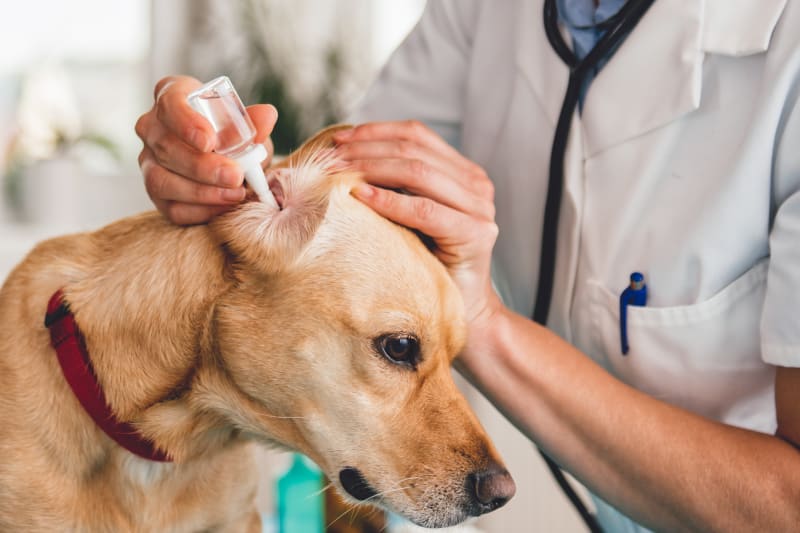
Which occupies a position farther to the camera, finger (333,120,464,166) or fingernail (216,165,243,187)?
finger (333,120,464,166)

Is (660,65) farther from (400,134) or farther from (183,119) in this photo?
(183,119)

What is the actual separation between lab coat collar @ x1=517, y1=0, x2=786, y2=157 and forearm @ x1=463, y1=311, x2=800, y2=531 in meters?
0.28

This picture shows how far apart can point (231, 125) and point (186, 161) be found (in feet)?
0.20

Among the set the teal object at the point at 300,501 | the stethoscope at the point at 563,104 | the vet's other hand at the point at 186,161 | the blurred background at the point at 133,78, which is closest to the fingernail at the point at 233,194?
the vet's other hand at the point at 186,161

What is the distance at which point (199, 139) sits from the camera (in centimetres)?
71

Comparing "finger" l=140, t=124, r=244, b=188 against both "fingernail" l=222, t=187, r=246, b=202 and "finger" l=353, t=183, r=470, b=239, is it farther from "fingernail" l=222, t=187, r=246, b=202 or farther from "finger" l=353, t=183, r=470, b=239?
"finger" l=353, t=183, r=470, b=239

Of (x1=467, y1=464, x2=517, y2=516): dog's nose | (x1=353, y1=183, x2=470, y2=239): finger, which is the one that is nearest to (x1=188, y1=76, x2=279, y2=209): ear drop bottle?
(x1=353, y1=183, x2=470, y2=239): finger

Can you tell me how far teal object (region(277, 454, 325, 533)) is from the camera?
1380 mm

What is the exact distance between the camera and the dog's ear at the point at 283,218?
76 centimetres

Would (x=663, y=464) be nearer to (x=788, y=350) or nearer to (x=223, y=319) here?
(x=788, y=350)

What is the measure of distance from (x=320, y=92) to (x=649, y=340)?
151cm

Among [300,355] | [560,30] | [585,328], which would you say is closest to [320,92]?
[560,30]

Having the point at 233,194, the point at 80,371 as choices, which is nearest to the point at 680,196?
the point at 233,194

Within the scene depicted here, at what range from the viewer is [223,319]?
0.75m
